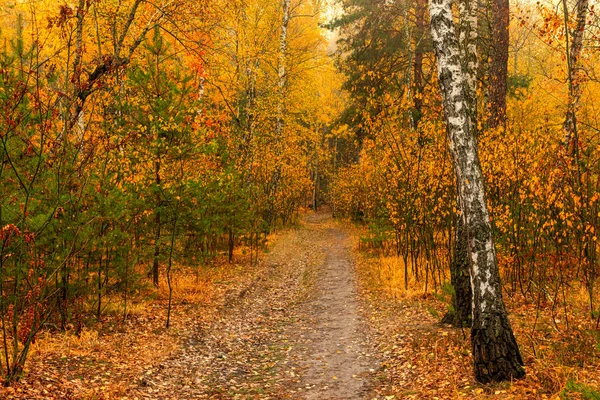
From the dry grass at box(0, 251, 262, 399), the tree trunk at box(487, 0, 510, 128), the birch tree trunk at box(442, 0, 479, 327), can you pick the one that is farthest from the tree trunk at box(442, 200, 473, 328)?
the dry grass at box(0, 251, 262, 399)

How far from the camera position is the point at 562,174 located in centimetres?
667

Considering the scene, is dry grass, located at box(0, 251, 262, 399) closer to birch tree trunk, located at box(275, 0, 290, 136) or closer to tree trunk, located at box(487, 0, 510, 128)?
tree trunk, located at box(487, 0, 510, 128)

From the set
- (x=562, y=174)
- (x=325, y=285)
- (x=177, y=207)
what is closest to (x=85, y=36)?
(x=177, y=207)

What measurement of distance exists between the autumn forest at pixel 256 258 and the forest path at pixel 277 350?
0.15 ft

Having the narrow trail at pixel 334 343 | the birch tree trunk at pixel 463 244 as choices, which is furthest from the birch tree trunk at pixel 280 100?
the birch tree trunk at pixel 463 244

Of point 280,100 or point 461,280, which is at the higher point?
point 280,100

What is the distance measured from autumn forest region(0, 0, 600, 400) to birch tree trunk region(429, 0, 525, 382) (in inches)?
0.8

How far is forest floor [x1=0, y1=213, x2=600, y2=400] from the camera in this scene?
5.48 meters

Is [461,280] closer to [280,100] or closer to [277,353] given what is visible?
[277,353]

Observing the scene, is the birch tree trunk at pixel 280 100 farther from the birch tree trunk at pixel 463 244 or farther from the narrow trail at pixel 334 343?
the birch tree trunk at pixel 463 244

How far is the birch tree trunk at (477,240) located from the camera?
519 centimetres

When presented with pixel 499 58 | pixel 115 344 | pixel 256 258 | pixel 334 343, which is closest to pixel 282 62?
pixel 256 258

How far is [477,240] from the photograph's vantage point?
17.1 feet

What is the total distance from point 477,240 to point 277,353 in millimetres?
4149
